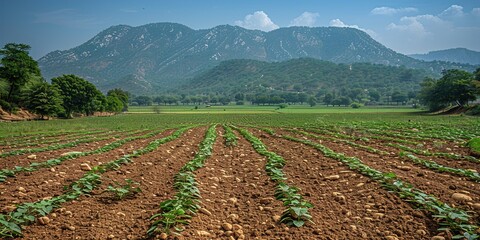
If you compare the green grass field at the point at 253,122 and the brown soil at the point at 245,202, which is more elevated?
the brown soil at the point at 245,202

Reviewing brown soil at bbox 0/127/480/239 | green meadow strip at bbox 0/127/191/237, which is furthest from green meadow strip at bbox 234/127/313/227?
green meadow strip at bbox 0/127/191/237

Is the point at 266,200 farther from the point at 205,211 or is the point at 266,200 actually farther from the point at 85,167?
the point at 85,167

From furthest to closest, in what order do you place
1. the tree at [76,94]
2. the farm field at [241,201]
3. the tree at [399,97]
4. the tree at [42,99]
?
the tree at [399,97] → the tree at [76,94] → the tree at [42,99] → the farm field at [241,201]

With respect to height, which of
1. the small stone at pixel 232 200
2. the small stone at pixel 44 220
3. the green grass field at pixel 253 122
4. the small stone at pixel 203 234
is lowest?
the green grass field at pixel 253 122

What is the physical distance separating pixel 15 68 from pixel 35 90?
7.14m

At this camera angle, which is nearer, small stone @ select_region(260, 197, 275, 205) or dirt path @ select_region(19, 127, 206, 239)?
dirt path @ select_region(19, 127, 206, 239)

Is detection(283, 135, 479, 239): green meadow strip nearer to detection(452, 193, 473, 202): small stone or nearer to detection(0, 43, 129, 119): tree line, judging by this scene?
detection(452, 193, 473, 202): small stone

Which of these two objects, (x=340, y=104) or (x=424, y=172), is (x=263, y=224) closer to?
(x=424, y=172)

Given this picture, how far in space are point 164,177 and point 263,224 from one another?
14.5 feet

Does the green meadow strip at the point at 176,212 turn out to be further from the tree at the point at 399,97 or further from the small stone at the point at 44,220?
the tree at the point at 399,97

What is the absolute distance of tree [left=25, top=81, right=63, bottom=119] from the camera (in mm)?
58625

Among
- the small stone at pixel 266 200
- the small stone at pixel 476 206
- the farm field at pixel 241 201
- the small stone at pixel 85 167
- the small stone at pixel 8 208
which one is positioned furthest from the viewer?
the small stone at pixel 85 167

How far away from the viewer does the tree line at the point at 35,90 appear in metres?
59.8

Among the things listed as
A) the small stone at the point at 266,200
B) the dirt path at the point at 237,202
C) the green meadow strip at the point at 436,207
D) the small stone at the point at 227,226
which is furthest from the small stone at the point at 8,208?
the green meadow strip at the point at 436,207
